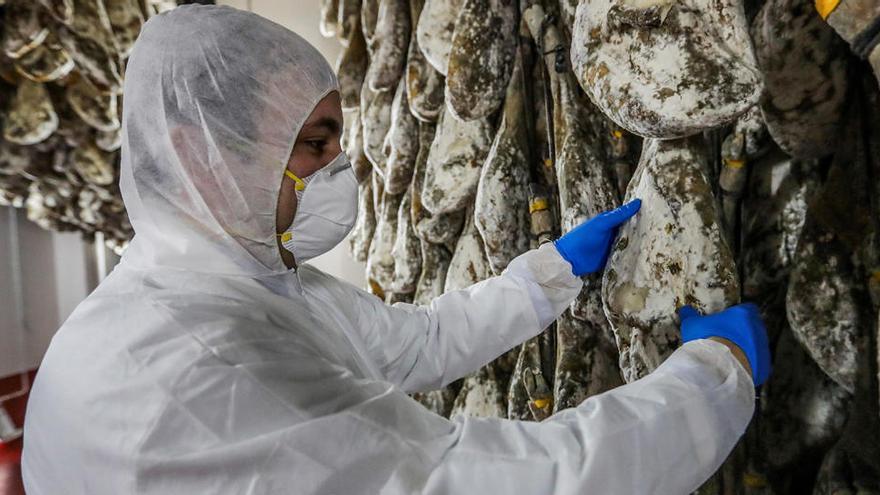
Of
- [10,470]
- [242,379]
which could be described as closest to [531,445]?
[242,379]


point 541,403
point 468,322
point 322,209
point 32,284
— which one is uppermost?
point 322,209

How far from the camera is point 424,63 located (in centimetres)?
154

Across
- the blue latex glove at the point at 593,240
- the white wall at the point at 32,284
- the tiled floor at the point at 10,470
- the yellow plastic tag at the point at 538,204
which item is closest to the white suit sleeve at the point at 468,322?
the blue latex glove at the point at 593,240

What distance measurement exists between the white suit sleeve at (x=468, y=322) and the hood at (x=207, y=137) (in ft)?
1.06

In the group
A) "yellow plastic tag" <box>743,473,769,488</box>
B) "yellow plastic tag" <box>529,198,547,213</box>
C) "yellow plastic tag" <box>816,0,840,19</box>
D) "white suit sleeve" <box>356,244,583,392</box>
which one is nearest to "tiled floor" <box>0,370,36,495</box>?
"white suit sleeve" <box>356,244,583,392</box>

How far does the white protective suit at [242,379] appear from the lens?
545mm

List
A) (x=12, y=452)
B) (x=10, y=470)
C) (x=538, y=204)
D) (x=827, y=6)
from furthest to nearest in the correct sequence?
(x=12, y=452), (x=10, y=470), (x=538, y=204), (x=827, y=6)

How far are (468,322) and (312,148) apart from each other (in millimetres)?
377

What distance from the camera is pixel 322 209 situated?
76 centimetres

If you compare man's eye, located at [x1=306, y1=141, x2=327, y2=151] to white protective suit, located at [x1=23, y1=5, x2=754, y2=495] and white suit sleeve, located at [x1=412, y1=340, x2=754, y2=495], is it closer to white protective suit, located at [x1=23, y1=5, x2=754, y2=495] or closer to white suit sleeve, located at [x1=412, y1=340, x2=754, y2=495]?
white protective suit, located at [x1=23, y1=5, x2=754, y2=495]

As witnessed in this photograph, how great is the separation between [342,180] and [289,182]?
0.07 m

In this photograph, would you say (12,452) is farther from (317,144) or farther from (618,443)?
(618,443)

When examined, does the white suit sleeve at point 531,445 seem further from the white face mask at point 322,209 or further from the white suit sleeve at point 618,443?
the white face mask at point 322,209

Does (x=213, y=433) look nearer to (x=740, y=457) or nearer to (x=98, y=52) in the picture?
(x=740, y=457)
